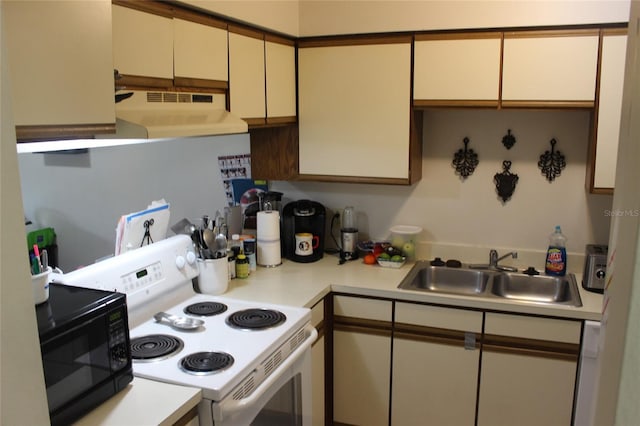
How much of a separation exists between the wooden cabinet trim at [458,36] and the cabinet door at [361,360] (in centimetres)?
128

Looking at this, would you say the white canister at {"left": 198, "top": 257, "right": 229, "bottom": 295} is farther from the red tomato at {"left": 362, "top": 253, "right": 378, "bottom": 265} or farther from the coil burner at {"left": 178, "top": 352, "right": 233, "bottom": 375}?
the red tomato at {"left": 362, "top": 253, "right": 378, "bottom": 265}

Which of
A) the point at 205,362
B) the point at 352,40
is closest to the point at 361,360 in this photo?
the point at 205,362

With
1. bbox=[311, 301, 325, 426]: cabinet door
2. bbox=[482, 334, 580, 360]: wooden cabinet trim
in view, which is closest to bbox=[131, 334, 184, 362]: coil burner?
bbox=[311, 301, 325, 426]: cabinet door

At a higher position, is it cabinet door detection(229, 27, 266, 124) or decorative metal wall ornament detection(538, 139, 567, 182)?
cabinet door detection(229, 27, 266, 124)

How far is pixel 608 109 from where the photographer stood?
2434 mm

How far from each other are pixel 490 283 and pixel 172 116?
5.78 feet

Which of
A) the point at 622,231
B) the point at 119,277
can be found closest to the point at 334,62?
the point at 119,277

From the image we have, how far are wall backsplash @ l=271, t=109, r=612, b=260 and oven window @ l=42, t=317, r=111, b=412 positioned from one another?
187cm

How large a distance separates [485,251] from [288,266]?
3.53 feet

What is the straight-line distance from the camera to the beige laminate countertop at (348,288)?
2.41 m

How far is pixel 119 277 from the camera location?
6.77 ft

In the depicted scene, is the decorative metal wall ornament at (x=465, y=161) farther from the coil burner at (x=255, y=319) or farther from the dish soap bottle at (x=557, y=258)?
the coil burner at (x=255, y=319)

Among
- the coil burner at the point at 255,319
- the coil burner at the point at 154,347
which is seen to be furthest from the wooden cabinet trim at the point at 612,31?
the coil burner at the point at 154,347

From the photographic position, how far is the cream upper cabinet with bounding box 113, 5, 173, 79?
1713 mm
